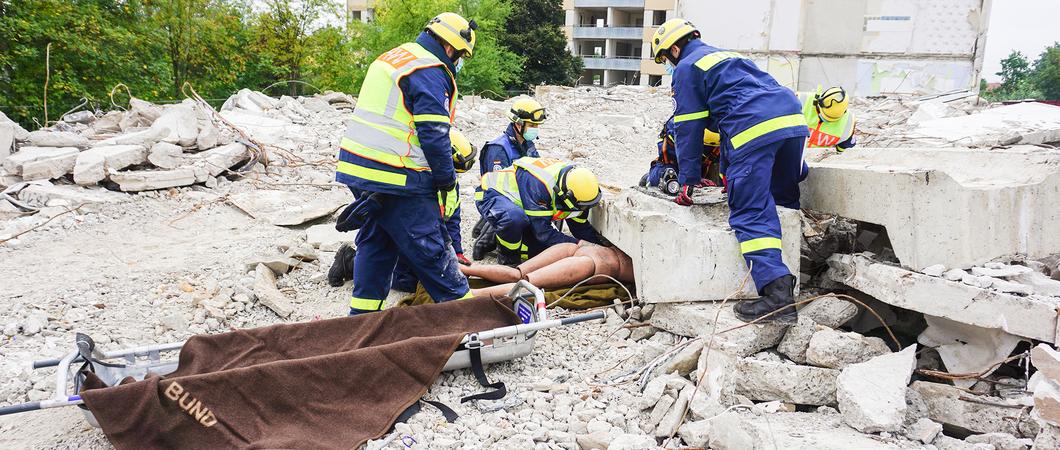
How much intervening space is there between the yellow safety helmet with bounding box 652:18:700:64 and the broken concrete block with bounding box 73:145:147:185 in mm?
5863

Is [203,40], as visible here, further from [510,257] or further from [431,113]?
[431,113]

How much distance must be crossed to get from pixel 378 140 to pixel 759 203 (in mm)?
2036

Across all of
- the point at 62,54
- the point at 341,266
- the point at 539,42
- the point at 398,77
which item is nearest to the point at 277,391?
the point at 398,77

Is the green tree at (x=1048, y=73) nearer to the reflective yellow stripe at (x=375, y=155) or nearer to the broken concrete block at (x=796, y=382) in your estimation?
the broken concrete block at (x=796, y=382)

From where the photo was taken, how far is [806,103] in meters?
5.94

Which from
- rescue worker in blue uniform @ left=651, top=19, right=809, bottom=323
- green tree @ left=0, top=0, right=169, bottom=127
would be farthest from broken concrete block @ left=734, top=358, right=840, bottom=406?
green tree @ left=0, top=0, right=169, bottom=127

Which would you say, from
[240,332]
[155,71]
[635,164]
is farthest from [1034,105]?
[155,71]

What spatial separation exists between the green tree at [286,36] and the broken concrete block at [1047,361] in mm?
18517

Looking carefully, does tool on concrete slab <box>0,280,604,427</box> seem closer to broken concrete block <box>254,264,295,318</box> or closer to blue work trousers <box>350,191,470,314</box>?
blue work trousers <box>350,191,470,314</box>

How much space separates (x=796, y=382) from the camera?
2.87m

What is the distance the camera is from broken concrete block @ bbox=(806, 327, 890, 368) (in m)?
2.95

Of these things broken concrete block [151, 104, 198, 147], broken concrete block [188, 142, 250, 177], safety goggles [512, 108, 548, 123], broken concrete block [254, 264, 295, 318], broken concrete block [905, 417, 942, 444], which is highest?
safety goggles [512, 108, 548, 123]

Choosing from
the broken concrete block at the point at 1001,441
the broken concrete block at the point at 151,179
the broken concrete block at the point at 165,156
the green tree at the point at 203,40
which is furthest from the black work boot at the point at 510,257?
the green tree at the point at 203,40

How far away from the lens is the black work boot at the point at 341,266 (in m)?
4.68
